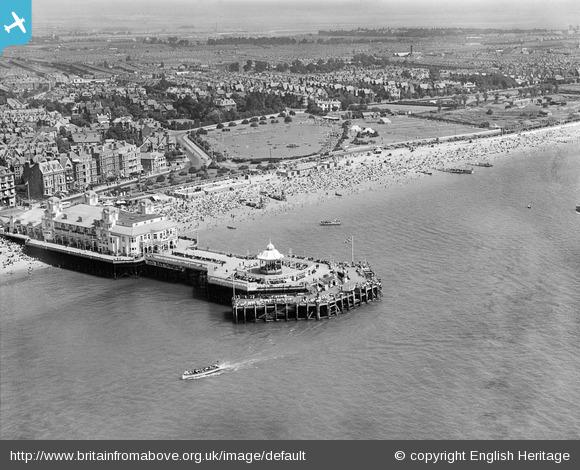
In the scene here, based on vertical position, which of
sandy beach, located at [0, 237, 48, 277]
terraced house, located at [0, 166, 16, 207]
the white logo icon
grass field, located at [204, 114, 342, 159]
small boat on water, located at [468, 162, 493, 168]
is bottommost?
small boat on water, located at [468, 162, 493, 168]

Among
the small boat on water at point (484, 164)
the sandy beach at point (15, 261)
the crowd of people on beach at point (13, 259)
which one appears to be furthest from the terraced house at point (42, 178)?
the small boat on water at point (484, 164)

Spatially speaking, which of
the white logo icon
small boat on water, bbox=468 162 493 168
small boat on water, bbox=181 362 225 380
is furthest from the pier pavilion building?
small boat on water, bbox=468 162 493 168

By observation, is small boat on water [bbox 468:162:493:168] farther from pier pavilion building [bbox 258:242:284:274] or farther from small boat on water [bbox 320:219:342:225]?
pier pavilion building [bbox 258:242:284:274]

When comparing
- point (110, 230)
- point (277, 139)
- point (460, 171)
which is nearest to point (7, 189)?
point (110, 230)

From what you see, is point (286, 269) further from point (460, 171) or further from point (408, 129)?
point (408, 129)

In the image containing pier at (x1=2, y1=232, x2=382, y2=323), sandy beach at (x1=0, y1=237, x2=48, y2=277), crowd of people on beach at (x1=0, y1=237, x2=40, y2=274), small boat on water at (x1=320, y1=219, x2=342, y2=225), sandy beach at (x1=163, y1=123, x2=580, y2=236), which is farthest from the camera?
sandy beach at (x1=163, y1=123, x2=580, y2=236)

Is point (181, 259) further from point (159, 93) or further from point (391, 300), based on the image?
point (159, 93)
